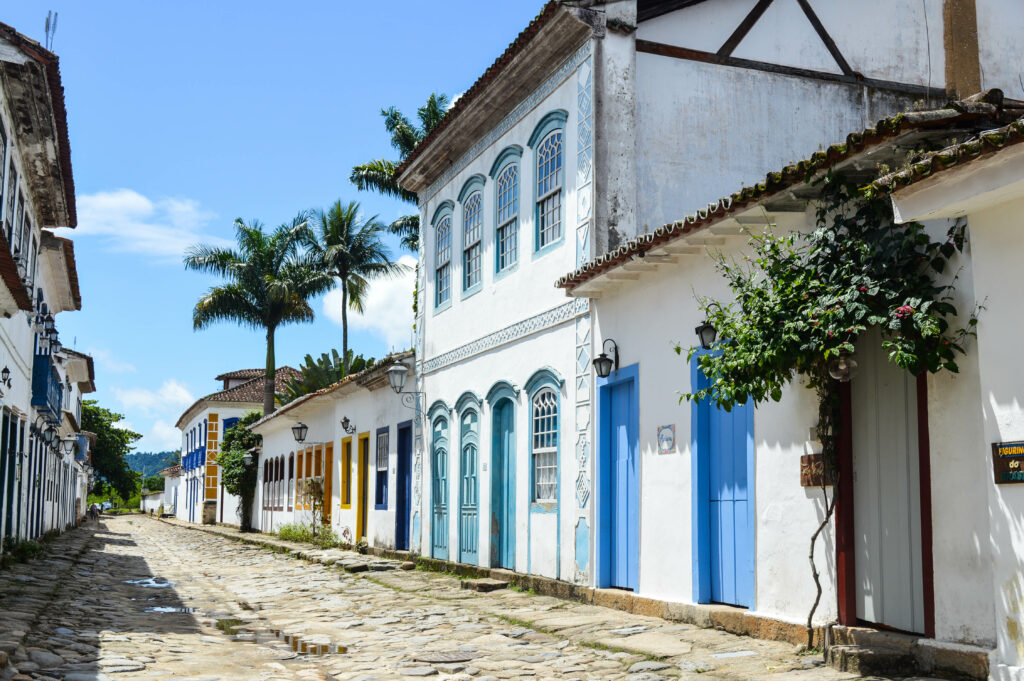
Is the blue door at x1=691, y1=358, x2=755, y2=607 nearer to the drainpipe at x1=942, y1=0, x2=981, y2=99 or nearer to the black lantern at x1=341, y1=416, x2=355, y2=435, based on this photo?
the drainpipe at x1=942, y1=0, x2=981, y2=99

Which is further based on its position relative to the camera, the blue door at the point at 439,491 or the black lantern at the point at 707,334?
the blue door at the point at 439,491

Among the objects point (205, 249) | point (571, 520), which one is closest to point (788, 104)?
point (571, 520)

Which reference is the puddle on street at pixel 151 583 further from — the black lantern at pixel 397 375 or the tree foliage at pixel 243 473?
the tree foliage at pixel 243 473

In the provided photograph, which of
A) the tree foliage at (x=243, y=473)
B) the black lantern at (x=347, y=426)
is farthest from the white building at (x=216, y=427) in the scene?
the black lantern at (x=347, y=426)

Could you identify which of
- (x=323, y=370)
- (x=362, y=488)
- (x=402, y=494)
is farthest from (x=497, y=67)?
(x=323, y=370)

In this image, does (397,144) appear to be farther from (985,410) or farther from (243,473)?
(985,410)

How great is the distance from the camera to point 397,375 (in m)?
17.4

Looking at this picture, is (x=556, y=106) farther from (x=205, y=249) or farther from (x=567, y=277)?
(x=205, y=249)

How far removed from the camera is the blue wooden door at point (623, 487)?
10.6m

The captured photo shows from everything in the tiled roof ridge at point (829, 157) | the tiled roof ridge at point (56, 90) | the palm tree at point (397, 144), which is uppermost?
the palm tree at point (397, 144)

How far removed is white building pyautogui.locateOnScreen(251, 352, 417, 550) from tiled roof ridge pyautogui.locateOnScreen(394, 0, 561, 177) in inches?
157

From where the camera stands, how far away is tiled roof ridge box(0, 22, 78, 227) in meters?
11.0

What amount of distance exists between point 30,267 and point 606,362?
11074mm

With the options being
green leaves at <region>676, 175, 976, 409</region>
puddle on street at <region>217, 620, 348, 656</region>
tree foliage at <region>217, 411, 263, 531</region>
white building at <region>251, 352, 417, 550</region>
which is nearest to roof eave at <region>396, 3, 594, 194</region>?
white building at <region>251, 352, 417, 550</region>
